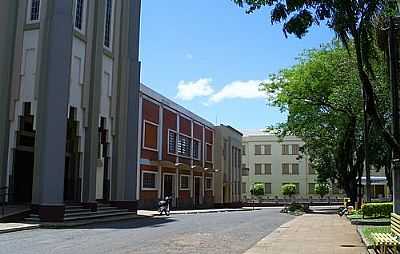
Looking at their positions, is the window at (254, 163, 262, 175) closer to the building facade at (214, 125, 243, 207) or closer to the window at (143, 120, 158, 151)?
the building facade at (214, 125, 243, 207)

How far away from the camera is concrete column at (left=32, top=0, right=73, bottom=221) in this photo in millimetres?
24156

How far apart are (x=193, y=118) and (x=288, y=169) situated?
40.2 meters

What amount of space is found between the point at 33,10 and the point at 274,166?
68.6m

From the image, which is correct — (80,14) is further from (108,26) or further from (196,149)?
(196,149)

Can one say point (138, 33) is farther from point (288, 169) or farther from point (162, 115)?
point (288, 169)

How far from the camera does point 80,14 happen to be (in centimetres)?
2827

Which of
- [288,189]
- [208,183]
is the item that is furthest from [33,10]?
[288,189]

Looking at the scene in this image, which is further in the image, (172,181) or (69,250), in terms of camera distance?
(172,181)

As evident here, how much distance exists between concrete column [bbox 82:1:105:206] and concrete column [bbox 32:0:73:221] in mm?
3131

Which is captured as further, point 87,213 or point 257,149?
point 257,149

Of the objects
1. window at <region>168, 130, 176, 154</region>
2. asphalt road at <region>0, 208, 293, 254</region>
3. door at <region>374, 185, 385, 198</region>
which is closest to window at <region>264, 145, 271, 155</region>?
door at <region>374, 185, 385, 198</region>

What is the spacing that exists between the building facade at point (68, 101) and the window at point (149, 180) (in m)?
9.86

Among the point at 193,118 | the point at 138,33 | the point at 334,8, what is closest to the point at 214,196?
the point at 193,118

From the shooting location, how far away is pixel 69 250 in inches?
546
